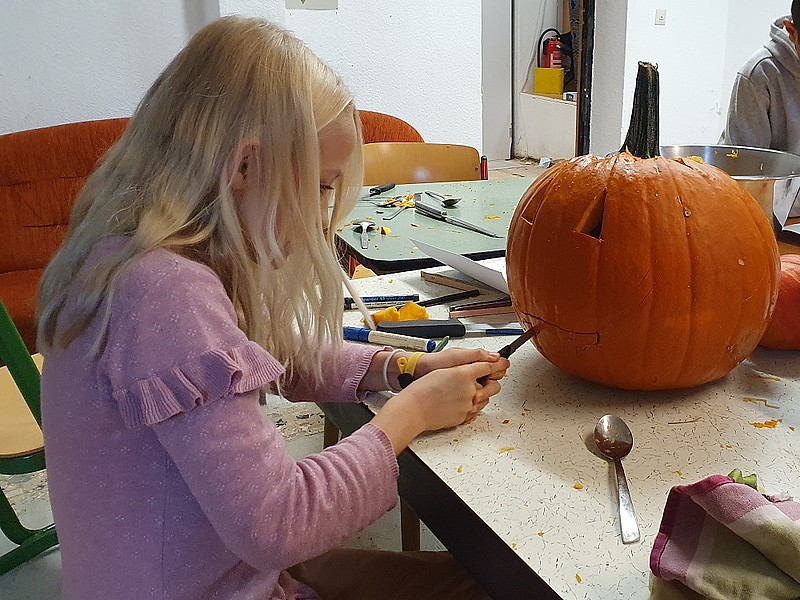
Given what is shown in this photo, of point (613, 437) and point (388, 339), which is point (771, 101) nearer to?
point (388, 339)

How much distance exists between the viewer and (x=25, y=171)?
2.57 metres

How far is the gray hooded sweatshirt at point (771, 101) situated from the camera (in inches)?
74.4

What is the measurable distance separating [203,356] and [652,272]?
0.43 meters

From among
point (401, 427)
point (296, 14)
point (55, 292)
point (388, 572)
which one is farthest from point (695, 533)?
point (296, 14)

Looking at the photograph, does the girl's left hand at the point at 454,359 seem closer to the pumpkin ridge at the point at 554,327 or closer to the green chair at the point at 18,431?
the pumpkin ridge at the point at 554,327

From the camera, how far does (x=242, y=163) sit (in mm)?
687

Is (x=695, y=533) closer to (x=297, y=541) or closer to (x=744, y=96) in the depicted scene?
(x=297, y=541)

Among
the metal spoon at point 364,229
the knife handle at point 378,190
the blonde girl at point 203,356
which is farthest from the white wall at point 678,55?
the blonde girl at point 203,356

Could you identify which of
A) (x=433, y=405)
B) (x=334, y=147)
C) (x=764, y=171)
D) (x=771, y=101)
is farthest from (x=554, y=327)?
(x=771, y=101)

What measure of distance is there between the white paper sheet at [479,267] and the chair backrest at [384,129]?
81.3 inches

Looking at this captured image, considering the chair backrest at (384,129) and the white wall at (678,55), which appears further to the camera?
the white wall at (678,55)

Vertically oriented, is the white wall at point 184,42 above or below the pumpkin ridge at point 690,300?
above

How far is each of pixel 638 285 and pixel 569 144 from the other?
5.25 metres

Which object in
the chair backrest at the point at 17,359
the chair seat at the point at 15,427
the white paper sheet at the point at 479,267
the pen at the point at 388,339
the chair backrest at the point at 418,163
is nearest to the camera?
the pen at the point at 388,339
